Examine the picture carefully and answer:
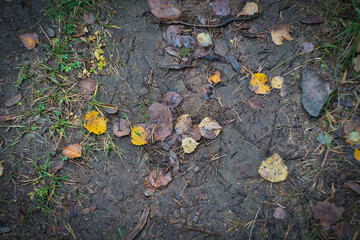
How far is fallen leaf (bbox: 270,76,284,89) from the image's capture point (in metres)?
1.93

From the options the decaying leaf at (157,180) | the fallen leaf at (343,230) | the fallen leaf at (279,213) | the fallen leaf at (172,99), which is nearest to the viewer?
the fallen leaf at (343,230)

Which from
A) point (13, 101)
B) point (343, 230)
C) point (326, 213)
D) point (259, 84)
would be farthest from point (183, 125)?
point (13, 101)

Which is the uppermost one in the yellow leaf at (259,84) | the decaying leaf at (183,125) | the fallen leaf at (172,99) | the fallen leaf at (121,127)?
the yellow leaf at (259,84)

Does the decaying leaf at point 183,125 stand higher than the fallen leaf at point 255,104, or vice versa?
the fallen leaf at point 255,104

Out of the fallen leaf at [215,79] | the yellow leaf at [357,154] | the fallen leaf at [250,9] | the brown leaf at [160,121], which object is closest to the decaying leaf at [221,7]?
the fallen leaf at [250,9]

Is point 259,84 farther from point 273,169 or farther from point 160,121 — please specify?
point 160,121

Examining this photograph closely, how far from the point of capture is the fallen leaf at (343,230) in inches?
64.4

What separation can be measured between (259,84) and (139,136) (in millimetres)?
1218

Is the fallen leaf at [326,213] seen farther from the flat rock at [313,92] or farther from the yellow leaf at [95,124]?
the yellow leaf at [95,124]

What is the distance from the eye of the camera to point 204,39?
206 centimetres

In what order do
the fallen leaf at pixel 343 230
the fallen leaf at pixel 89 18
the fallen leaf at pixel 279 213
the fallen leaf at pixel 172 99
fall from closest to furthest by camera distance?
the fallen leaf at pixel 343 230
the fallen leaf at pixel 279 213
the fallen leaf at pixel 172 99
the fallen leaf at pixel 89 18

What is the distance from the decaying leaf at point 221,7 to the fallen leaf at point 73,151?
6.12ft

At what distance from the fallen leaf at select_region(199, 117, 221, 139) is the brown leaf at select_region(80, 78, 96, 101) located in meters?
1.11

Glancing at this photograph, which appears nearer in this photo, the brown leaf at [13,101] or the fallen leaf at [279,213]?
the fallen leaf at [279,213]
